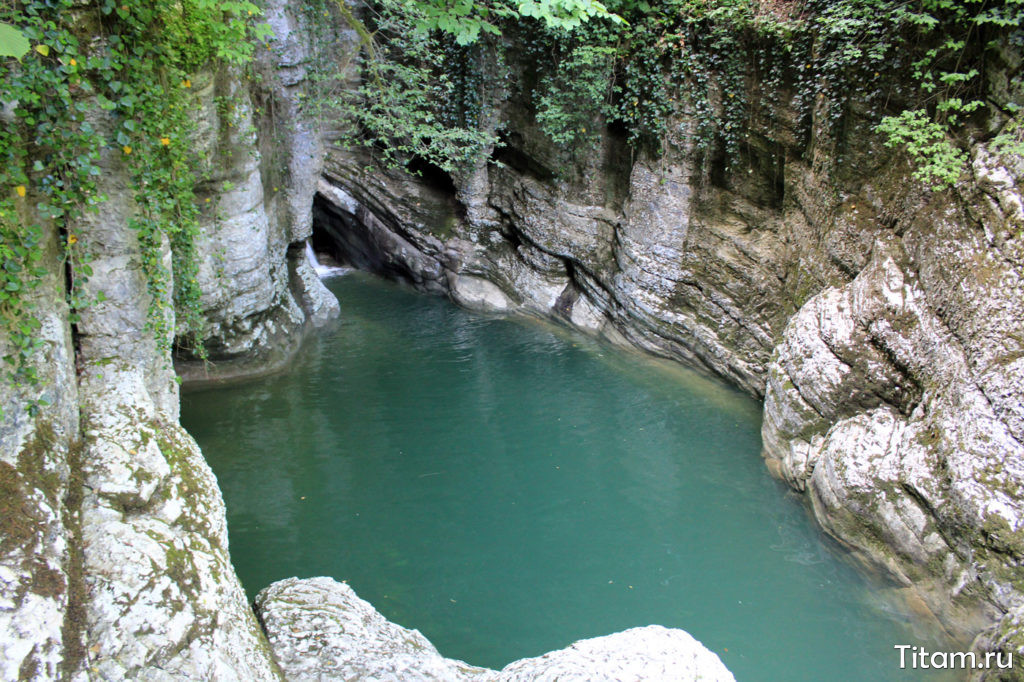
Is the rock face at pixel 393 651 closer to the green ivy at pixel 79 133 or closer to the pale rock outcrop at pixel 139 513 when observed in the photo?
the pale rock outcrop at pixel 139 513

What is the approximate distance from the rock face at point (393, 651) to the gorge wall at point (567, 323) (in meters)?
0.06

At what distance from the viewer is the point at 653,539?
Answer: 7227 mm

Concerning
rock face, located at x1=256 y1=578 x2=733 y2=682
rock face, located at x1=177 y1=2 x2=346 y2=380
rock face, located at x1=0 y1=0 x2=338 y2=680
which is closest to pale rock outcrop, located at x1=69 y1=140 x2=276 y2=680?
rock face, located at x1=0 y1=0 x2=338 y2=680

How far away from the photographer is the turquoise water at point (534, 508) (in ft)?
20.2

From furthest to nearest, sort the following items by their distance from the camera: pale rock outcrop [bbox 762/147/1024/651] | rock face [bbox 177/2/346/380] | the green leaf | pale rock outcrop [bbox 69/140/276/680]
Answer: rock face [bbox 177/2/346/380], pale rock outcrop [bbox 762/147/1024/651], pale rock outcrop [bbox 69/140/276/680], the green leaf

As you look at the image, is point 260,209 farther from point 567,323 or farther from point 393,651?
point 393,651

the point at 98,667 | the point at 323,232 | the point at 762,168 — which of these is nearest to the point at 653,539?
the point at 98,667

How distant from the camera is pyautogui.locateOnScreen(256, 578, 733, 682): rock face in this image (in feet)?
13.7

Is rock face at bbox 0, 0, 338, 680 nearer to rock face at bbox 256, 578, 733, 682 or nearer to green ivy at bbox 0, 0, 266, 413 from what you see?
green ivy at bbox 0, 0, 266, 413

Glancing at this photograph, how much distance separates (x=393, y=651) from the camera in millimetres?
4969

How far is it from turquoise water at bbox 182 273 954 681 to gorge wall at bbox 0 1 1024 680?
0.70 meters

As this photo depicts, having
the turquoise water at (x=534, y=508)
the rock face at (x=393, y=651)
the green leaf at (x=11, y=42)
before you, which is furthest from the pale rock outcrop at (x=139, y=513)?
the green leaf at (x=11, y=42)

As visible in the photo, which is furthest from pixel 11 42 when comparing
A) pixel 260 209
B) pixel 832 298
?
pixel 260 209

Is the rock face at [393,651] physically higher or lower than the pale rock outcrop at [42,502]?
lower
